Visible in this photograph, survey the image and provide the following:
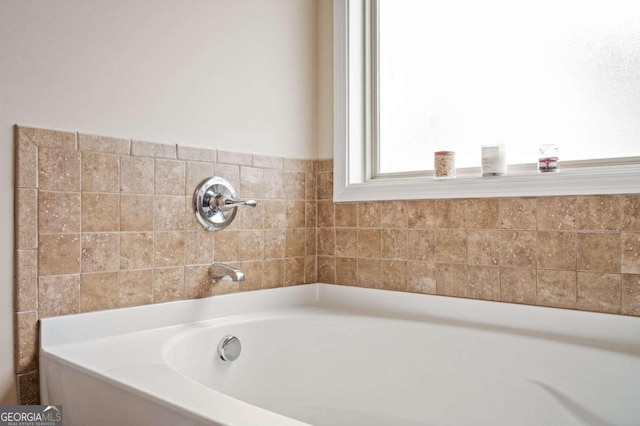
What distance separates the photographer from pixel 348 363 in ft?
6.28

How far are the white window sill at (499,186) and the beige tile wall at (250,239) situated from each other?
0.03m

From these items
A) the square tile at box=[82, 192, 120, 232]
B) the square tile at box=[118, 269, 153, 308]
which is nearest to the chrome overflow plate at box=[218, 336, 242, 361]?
the square tile at box=[118, 269, 153, 308]

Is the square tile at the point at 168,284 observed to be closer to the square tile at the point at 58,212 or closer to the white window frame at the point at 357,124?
the square tile at the point at 58,212

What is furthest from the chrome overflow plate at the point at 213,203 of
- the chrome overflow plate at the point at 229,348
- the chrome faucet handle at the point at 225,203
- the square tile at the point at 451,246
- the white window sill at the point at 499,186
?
the square tile at the point at 451,246

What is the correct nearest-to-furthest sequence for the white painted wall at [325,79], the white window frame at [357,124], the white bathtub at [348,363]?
1. the white bathtub at [348,363]
2. the white window frame at [357,124]
3. the white painted wall at [325,79]

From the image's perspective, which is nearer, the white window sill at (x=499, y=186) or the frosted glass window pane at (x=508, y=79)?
the white window sill at (x=499, y=186)

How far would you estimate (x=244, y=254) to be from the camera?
2.07 metres

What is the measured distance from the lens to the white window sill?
5.09 ft

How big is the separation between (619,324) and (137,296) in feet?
4.83

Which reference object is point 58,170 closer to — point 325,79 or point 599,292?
point 325,79

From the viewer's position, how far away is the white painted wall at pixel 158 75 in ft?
4.83

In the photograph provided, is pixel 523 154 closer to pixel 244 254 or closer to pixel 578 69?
pixel 578 69

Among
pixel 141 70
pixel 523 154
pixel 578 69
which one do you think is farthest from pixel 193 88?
pixel 578 69

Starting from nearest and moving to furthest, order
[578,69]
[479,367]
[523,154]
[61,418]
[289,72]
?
[61,418]
[479,367]
[578,69]
[523,154]
[289,72]
